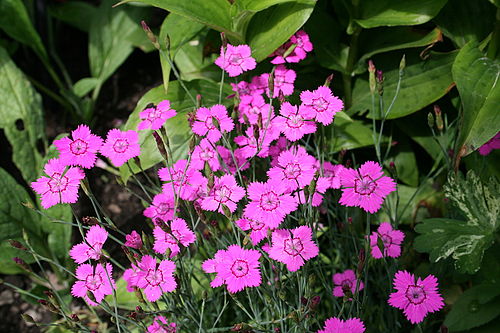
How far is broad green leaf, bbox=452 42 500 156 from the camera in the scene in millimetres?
1135

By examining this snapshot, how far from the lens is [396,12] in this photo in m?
1.38

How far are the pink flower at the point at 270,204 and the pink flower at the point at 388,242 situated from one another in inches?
9.4

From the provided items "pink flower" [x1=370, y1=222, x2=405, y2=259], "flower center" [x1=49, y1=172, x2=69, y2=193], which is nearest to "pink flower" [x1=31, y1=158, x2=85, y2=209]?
"flower center" [x1=49, y1=172, x2=69, y2=193]

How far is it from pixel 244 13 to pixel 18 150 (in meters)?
0.85

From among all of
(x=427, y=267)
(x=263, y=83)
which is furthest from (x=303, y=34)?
(x=427, y=267)

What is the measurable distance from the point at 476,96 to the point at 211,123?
0.56m

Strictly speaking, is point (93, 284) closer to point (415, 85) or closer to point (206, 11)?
point (206, 11)

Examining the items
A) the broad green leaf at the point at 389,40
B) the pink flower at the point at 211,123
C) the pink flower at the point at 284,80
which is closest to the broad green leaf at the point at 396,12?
the broad green leaf at the point at 389,40

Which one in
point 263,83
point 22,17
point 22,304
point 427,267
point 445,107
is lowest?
point 427,267

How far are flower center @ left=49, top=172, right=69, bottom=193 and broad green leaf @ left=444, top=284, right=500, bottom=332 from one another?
774 millimetres

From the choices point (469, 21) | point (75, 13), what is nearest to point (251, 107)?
point (469, 21)

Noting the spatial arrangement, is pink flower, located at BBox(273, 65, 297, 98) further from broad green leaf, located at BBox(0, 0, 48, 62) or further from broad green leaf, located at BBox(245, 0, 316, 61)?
broad green leaf, located at BBox(0, 0, 48, 62)

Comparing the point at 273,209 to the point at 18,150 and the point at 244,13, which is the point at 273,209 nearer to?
the point at 244,13

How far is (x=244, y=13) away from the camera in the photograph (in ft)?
4.14
